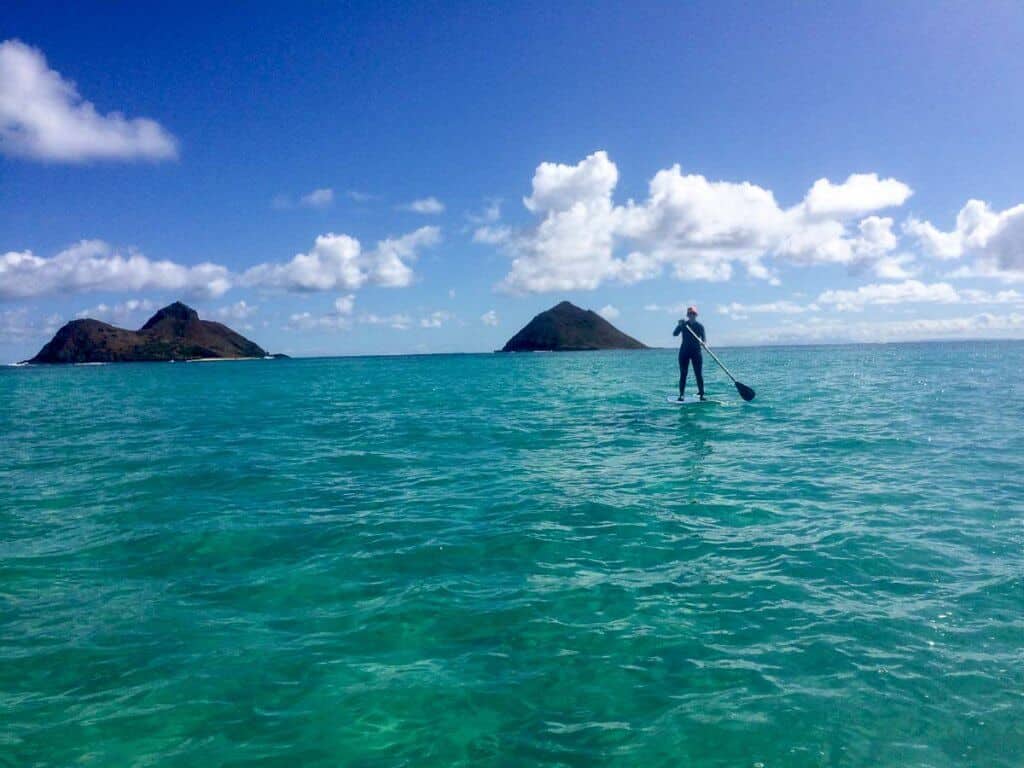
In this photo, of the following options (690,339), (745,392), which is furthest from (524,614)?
(745,392)

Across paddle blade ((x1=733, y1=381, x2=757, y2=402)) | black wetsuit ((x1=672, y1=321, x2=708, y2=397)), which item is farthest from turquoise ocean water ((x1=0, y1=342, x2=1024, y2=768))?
paddle blade ((x1=733, y1=381, x2=757, y2=402))

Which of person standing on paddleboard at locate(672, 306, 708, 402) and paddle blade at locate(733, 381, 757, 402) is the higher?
person standing on paddleboard at locate(672, 306, 708, 402)

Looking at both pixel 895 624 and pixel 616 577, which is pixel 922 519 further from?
pixel 616 577

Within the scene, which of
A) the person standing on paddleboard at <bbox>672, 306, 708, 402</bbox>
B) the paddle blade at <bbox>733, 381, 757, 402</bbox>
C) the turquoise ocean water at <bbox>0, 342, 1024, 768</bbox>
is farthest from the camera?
the paddle blade at <bbox>733, 381, 757, 402</bbox>

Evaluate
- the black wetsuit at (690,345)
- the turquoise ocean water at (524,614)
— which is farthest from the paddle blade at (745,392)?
the turquoise ocean water at (524,614)

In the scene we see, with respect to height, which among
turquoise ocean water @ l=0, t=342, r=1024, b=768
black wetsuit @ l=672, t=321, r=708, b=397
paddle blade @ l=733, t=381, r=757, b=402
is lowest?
turquoise ocean water @ l=0, t=342, r=1024, b=768

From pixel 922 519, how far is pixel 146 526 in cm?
1599

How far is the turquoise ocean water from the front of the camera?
5.89 meters

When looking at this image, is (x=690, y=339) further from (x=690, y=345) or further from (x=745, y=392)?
(x=745, y=392)

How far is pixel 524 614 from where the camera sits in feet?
27.6

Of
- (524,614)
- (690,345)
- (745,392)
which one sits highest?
(690,345)

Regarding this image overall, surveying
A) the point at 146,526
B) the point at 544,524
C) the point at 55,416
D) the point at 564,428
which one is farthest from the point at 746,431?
the point at 55,416

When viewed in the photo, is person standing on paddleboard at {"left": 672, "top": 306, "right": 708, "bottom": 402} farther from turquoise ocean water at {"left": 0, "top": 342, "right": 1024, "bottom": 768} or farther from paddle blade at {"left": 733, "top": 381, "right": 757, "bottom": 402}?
turquoise ocean water at {"left": 0, "top": 342, "right": 1024, "bottom": 768}

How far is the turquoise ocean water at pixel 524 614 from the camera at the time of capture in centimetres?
589
